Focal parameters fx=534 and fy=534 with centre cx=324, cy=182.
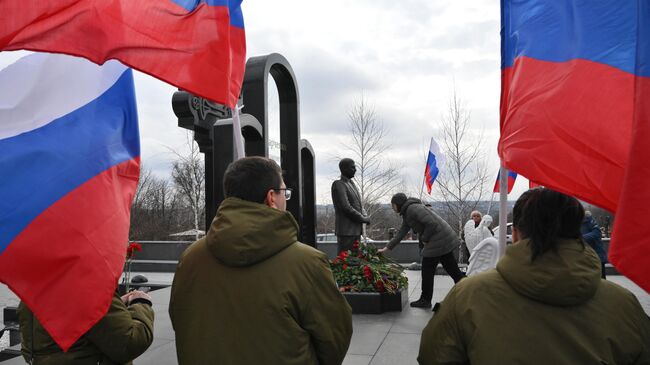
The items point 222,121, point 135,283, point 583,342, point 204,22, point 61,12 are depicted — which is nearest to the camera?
point 583,342

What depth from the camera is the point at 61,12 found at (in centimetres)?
253

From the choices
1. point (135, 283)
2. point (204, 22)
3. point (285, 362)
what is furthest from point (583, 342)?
point (135, 283)

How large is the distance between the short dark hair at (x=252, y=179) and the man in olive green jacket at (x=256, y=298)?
1 centimetres

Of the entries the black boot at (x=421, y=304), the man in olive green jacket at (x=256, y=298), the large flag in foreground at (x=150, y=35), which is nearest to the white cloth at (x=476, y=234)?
the black boot at (x=421, y=304)

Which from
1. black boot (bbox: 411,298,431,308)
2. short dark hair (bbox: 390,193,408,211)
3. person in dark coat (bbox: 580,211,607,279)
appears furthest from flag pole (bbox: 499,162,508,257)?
person in dark coat (bbox: 580,211,607,279)

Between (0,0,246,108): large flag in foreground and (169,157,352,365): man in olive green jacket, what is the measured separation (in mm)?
984

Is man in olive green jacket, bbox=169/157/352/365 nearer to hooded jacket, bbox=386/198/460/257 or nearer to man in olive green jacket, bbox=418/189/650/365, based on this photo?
man in olive green jacket, bbox=418/189/650/365

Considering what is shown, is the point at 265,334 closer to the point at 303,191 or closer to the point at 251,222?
the point at 251,222

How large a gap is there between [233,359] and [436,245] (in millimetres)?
5640

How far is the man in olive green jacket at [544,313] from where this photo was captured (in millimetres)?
Answer: 1770

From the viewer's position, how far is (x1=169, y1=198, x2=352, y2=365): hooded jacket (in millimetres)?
2076

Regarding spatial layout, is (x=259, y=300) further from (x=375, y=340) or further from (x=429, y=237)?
(x=429, y=237)

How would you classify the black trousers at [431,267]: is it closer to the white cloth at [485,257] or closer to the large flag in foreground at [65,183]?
the white cloth at [485,257]

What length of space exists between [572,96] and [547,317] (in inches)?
50.4
